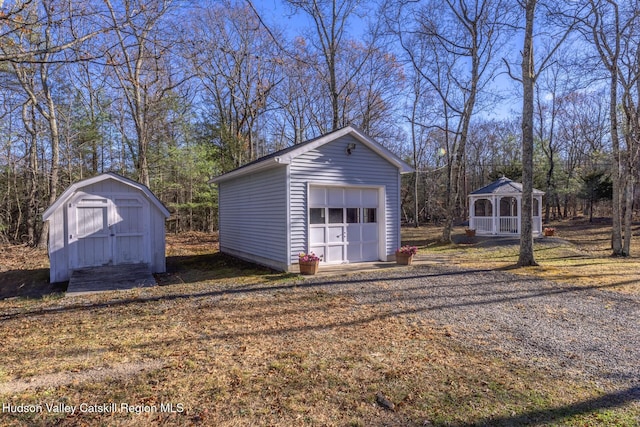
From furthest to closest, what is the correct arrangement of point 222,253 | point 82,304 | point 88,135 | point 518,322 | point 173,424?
point 88,135 → point 222,253 → point 82,304 → point 518,322 → point 173,424

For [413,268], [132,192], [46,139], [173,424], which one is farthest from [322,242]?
[46,139]

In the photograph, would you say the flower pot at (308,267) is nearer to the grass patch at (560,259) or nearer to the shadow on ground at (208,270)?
the shadow on ground at (208,270)

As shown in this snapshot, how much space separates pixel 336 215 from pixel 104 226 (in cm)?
598

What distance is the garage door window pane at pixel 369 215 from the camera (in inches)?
397

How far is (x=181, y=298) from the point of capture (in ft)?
21.6

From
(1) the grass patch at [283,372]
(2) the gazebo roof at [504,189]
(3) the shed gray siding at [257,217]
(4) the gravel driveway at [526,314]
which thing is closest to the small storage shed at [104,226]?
(3) the shed gray siding at [257,217]

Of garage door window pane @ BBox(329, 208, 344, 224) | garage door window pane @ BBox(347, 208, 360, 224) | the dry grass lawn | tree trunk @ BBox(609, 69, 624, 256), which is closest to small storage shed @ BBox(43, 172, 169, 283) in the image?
the dry grass lawn

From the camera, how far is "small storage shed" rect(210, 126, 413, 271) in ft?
28.8

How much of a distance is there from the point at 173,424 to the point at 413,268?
758 cm

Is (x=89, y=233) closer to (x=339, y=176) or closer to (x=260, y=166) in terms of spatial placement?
(x=260, y=166)

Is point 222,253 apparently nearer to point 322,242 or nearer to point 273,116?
point 322,242

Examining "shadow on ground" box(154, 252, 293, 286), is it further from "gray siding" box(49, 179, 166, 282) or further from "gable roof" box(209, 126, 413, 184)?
"gable roof" box(209, 126, 413, 184)

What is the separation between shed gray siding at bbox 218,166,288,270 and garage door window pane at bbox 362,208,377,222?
254cm

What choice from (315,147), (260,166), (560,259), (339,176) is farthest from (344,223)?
(560,259)
